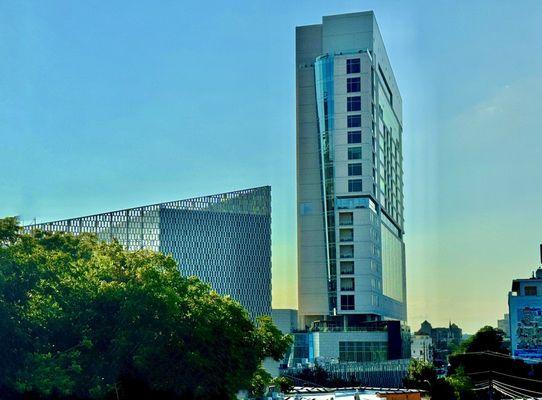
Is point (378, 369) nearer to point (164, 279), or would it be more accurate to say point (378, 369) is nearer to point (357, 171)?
point (357, 171)

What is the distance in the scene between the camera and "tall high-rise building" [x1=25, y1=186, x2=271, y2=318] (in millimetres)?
139250

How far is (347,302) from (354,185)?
56.3ft

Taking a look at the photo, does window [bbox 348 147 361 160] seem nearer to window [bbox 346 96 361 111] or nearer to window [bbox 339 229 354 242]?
window [bbox 346 96 361 111]

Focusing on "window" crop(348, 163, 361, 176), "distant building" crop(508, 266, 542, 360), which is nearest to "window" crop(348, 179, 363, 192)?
"window" crop(348, 163, 361, 176)

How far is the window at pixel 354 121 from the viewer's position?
129 m

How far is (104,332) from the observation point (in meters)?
44.7

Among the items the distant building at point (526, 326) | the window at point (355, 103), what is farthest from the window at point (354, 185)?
the distant building at point (526, 326)

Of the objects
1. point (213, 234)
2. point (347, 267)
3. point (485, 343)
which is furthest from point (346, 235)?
point (213, 234)

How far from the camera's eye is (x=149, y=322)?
149 ft

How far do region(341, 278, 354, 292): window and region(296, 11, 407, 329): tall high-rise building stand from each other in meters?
0.15

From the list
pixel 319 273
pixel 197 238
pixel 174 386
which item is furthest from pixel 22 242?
pixel 197 238

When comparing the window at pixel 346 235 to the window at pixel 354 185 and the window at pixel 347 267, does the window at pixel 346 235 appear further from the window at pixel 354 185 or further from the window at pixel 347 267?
the window at pixel 354 185

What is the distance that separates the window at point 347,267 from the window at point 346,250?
1030 mm

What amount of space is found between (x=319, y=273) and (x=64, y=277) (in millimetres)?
91626
